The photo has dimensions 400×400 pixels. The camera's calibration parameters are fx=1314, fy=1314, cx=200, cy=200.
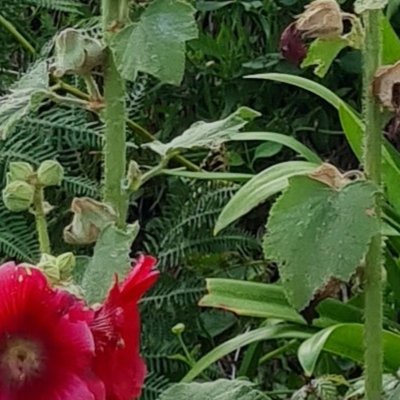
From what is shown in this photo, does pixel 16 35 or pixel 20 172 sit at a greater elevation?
pixel 20 172

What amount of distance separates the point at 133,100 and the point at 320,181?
3.46 ft

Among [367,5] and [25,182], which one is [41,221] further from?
[367,5]

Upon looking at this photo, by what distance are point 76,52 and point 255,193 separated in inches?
32.9

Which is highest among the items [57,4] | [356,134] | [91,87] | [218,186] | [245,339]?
[91,87]

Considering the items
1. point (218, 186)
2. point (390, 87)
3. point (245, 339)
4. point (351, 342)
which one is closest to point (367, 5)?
point (390, 87)

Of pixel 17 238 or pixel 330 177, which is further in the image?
pixel 17 238

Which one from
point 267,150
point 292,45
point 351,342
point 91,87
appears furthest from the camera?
point 267,150

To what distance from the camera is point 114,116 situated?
661 millimetres

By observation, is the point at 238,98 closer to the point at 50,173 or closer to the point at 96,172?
the point at 96,172

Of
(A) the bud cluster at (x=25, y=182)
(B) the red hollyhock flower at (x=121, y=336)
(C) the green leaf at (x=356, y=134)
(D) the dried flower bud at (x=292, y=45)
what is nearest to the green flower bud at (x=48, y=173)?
(A) the bud cluster at (x=25, y=182)

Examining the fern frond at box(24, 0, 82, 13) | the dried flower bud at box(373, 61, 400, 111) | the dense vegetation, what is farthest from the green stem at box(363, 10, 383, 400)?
the fern frond at box(24, 0, 82, 13)

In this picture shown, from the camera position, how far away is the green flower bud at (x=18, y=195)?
68 centimetres

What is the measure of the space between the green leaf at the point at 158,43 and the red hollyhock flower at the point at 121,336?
93 millimetres

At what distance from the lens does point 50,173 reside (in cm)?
69
